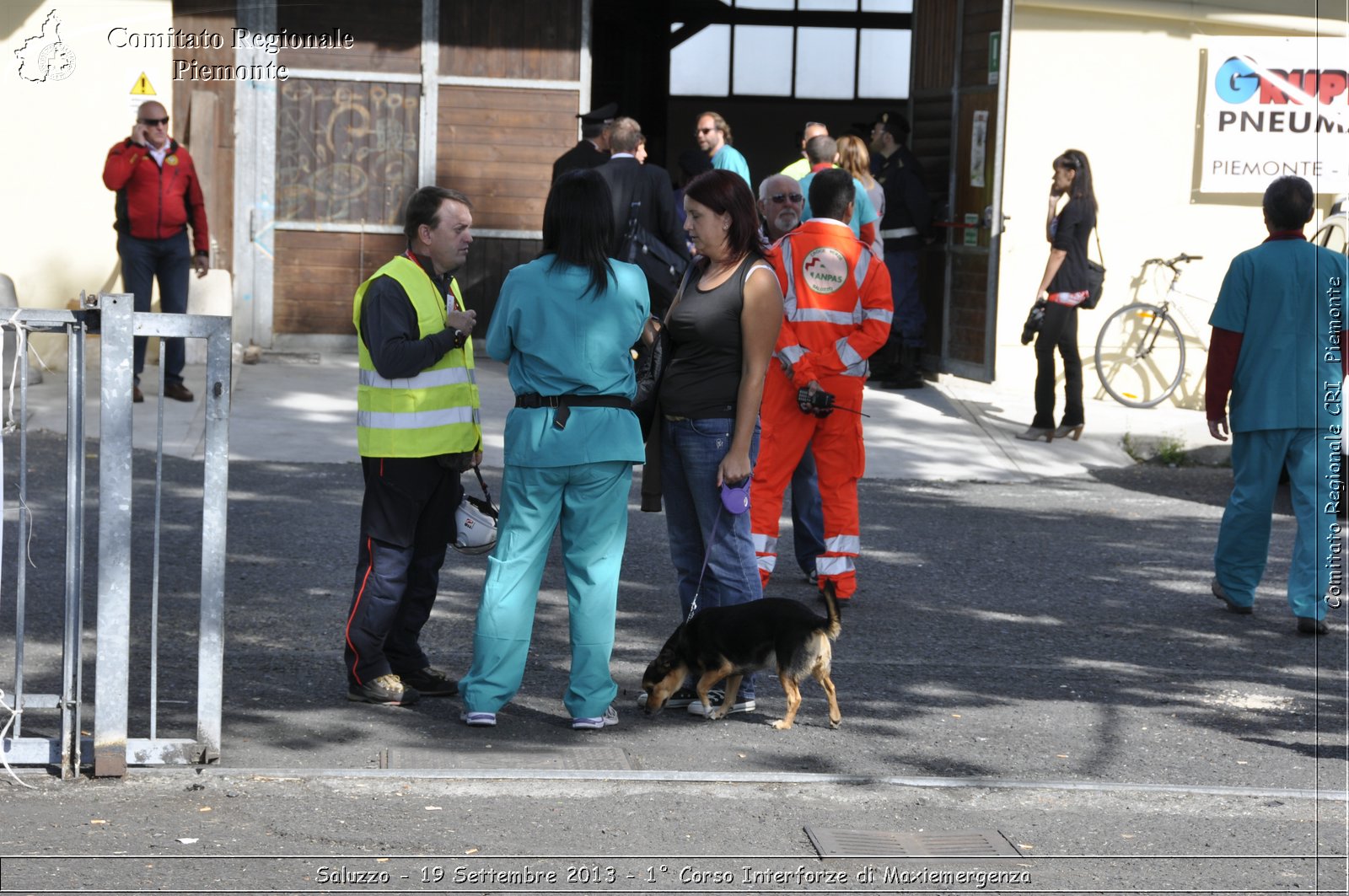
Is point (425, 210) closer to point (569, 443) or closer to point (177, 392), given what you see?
point (569, 443)

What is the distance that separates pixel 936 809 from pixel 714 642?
38.8 inches

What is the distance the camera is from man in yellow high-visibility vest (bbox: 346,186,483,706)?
550cm

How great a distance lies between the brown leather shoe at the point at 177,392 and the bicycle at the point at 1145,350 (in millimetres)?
6736

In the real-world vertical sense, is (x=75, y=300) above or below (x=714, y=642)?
above

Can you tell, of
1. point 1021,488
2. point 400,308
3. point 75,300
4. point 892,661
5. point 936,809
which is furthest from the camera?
point 75,300

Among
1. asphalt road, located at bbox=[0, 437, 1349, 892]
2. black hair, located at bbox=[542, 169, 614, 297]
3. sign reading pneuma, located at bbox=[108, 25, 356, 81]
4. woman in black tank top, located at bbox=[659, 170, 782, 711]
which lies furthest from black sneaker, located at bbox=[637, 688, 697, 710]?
sign reading pneuma, located at bbox=[108, 25, 356, 81]

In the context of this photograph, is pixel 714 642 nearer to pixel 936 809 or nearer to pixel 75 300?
pixel 936 809

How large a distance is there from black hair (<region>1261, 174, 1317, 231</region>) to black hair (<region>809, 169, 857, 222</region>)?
187 centimetres

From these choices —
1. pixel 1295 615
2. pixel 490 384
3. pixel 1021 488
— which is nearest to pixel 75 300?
pixel 490 384

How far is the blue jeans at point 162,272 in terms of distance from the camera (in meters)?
11.3

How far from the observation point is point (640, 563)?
321 inches

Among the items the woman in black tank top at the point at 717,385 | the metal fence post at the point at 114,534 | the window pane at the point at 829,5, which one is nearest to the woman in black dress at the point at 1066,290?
the woman in black tank top at the point at 717,385

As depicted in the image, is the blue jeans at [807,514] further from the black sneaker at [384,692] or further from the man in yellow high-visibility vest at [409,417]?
the black sneaker at [384,692]

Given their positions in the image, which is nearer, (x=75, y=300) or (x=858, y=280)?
(x=858, y=280)
